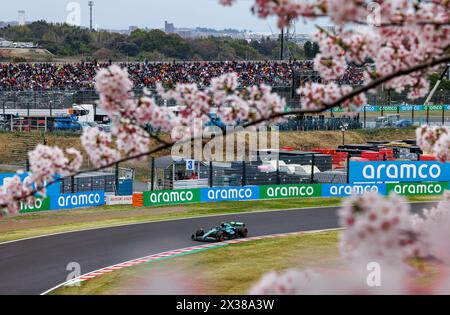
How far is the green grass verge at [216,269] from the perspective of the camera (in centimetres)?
2258

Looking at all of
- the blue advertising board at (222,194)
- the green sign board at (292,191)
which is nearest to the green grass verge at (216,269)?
the blue advertising board at (222,194)

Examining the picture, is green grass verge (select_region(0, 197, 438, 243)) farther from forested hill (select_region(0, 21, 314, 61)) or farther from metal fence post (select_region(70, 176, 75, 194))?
forested hill (select_region(0, 21, 314, 61))

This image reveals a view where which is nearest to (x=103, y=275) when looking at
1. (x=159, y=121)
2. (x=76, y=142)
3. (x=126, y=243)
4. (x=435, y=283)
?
(x=126, y=243)

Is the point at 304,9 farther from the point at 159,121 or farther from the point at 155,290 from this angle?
the point at 155,290

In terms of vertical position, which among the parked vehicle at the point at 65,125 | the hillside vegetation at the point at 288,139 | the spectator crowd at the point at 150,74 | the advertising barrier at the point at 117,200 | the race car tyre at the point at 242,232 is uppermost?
the spectator crowd at the point at 150,74

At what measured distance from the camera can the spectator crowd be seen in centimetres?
7462

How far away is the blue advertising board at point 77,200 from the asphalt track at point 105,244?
4.84m

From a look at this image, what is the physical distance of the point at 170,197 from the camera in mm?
40531

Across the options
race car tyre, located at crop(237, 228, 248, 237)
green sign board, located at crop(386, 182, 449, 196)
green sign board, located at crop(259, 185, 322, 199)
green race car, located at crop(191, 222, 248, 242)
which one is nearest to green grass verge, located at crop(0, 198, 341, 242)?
green sign board, located at crop(259, 185, 322, 199)

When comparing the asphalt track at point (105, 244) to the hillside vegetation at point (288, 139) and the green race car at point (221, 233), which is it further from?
the hillside vegetation at point (288, 139)

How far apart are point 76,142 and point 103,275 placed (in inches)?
1381

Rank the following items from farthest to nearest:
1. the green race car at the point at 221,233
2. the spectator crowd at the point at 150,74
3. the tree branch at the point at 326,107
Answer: the spectator crowd at the point at 150,74 → the green race car at the point at 221,233 → the tree branch at the point at 326,107

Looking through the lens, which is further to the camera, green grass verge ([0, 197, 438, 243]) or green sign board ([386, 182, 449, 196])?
green sign board ([386, 182, 449, 196])

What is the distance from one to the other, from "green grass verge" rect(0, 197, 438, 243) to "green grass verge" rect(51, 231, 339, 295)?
24.8 feet
